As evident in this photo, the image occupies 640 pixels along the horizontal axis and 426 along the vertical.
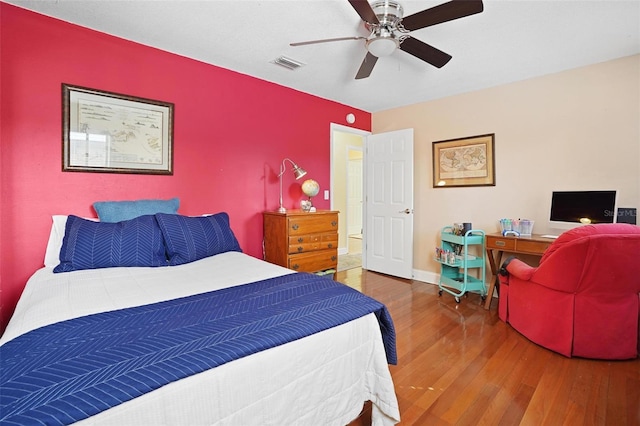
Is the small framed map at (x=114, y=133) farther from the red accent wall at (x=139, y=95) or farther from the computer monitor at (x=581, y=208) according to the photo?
the computer monitor at (x=581, y=208)

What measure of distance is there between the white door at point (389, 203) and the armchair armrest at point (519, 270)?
143cm

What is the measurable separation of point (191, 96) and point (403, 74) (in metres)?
2.16

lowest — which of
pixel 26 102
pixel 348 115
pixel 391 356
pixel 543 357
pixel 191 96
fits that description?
pixel 543 357

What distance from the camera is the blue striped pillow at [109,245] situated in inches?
76.2

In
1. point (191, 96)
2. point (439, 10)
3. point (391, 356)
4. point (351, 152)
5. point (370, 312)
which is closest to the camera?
point (370, 312)

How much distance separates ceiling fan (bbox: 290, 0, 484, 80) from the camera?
176cm

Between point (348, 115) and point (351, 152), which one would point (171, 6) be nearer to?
point (348, 115)

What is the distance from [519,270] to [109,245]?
10.2ft

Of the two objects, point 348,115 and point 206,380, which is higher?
point 348,115

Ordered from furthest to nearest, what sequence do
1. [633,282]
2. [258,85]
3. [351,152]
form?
[351,152] < [258,85] < [633,282]

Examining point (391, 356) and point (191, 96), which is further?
point (191, 96)

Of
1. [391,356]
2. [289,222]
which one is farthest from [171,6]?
[391,356]

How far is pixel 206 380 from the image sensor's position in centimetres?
94

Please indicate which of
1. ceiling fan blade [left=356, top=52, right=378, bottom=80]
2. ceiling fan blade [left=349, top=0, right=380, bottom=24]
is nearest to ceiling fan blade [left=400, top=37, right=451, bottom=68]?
ceiling fan blade [left=356, top=52, right=378, bottom=80]
